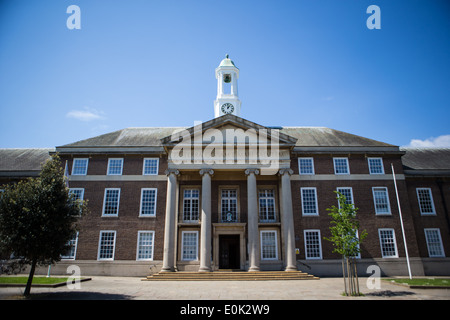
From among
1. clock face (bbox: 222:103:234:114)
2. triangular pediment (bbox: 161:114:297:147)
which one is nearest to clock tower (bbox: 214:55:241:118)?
clock face (bbox: 222:103:234:114)

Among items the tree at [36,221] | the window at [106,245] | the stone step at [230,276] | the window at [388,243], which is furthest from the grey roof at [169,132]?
the tree at [36,221]

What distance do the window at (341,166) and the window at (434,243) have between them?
30.6 ft

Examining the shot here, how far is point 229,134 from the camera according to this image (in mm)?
26766

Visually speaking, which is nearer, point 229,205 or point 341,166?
point 229,205

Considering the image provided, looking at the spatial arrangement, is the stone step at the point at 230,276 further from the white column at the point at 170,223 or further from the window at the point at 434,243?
the window at the point at 434,243

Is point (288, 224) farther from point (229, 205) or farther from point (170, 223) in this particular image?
point (170, 223)

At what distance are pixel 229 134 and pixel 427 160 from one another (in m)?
22.5

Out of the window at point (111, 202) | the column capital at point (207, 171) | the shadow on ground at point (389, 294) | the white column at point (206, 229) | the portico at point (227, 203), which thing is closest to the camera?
the shadow on ground at point (389, 294)

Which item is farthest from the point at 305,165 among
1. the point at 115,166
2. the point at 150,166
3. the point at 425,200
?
the point at 115,166

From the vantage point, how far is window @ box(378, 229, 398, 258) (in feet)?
85.9

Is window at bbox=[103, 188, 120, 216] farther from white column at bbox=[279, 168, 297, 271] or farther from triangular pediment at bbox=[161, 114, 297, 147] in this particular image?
white column at bbox=[279, 168, 297, 271]

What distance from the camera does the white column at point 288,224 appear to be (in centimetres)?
2356
